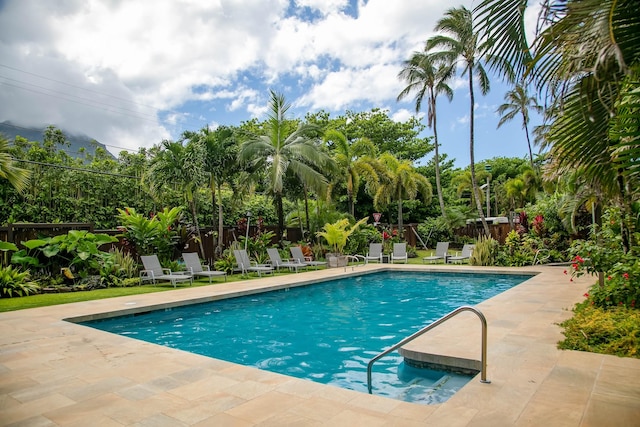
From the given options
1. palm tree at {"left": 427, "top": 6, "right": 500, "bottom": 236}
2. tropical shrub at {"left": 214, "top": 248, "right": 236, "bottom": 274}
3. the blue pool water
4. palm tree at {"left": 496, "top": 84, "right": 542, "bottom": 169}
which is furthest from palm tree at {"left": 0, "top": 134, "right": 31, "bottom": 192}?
palm tree at {"left": 496, "top": 84, "right": 542, "bottom": 169}

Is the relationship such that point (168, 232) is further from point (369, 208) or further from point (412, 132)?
point (412, 132)

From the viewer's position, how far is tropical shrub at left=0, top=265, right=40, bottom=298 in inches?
381

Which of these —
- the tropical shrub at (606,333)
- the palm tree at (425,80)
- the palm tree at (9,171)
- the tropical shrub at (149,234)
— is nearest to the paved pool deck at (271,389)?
the tropical shrub at (606,333)

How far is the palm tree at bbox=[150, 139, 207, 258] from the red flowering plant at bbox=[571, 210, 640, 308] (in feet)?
38.1

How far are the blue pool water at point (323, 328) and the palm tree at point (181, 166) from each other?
5.72 meters

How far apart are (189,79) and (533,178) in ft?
84.4

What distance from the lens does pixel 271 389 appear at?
12.8 feet

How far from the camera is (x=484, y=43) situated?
294 cm

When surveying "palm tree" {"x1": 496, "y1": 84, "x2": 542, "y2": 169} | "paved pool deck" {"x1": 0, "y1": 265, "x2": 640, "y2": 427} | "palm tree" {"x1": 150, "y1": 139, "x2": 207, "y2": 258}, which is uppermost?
"palm tree" {"x1": 496, "y1": 84, "x2": 542, "y2": 169}

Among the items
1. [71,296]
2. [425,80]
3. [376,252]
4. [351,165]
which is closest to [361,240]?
[376,252]

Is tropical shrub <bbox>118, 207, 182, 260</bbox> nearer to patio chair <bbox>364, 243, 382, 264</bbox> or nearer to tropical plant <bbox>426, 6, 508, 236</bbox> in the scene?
patio chair <bbox>364, 243, 382, 264</bbox>

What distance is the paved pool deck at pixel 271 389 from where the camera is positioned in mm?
3223

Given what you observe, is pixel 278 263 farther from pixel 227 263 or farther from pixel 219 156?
pixel 219 156

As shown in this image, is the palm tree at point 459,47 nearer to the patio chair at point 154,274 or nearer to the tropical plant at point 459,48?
the tropical plant at point 459,48
